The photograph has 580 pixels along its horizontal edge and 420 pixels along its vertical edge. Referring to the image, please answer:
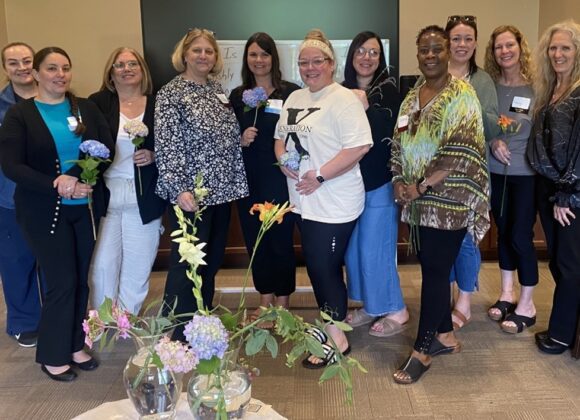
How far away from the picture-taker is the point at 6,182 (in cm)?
287

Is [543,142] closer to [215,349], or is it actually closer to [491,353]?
[491,353]

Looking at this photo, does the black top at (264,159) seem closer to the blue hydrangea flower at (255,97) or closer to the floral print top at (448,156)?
the blue hydrangea flower at (255,97)

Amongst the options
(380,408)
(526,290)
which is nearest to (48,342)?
(380,408)

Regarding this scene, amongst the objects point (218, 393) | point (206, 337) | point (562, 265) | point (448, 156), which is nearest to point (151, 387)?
point (218, 393)

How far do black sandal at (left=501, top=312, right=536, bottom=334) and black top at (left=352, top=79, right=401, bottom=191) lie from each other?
44.3 inches

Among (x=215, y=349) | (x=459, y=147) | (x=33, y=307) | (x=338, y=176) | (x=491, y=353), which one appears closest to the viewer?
(x=215, y=349)

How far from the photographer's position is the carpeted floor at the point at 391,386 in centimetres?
232

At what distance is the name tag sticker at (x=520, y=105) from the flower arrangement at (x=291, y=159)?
1.22 metres

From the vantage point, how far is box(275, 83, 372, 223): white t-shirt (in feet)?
7.84

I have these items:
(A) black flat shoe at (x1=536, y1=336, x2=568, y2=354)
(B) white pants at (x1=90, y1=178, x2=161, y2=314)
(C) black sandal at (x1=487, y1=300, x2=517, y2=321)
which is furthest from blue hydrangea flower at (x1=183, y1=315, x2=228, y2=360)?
(C) black sandal at (x1=487, y1=300, x2=517, y2=321)

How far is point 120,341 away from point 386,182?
1718 millimetres

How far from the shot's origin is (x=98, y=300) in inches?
118

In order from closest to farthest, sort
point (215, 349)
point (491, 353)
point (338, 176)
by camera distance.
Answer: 1. point (215, 349)
2. point (338, 176)
3. point (491, 353)

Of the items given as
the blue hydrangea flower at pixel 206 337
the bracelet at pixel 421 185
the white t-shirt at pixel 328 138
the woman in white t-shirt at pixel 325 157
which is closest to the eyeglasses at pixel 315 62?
the woman in white t-shirt at pixel 325 157
